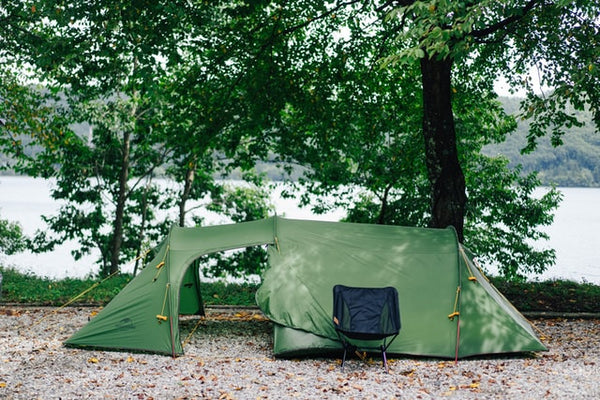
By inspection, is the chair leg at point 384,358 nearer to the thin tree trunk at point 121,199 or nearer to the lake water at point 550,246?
the lake water at point 550,246

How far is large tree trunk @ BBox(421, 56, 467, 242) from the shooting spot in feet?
29.8

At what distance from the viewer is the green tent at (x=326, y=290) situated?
22.5 feet

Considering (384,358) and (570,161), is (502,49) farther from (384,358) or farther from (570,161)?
(570,161)

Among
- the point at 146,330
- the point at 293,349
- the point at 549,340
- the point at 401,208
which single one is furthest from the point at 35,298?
the point at 401,208

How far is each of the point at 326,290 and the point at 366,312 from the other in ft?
2.08

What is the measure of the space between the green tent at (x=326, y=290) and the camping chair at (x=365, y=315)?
0.82 feet

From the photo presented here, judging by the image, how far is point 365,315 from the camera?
6688 millimetres

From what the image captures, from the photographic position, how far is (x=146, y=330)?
703 cm

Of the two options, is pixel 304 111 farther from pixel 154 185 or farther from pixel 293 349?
pixel 154 185

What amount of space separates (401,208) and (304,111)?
6.02 meters

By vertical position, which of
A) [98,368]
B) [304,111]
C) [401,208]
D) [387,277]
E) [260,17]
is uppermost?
[260,17]

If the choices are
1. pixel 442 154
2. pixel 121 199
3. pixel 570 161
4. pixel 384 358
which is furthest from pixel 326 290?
pixel 570 161

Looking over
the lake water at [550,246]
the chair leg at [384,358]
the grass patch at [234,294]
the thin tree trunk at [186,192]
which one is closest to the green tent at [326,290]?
the chair leg at [384,358]

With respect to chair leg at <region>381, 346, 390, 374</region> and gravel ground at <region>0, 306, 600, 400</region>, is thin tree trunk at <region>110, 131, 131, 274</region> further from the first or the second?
chair leg at <region>381, 346, 390, 374</region>
